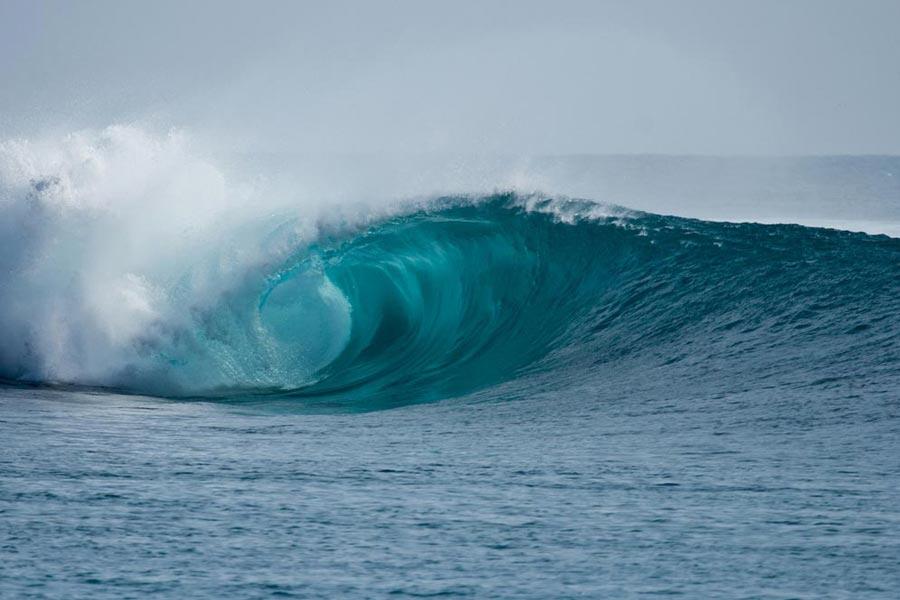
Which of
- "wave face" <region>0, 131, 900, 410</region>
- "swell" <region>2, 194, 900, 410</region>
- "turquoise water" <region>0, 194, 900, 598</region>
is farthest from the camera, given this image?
"wave face" <region>0, 131, 900, 410</region>

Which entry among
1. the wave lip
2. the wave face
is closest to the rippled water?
the wave face

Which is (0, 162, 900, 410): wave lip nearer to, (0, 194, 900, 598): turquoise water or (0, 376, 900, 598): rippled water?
(0, 194, 900, 598): turquoise water

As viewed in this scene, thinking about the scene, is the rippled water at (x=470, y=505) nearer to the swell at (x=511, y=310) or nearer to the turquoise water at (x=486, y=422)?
the turquoise water at (x=486, y=422)

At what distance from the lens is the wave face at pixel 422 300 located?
10898 millimetres

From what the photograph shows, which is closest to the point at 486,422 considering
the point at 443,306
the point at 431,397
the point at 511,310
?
the point at 431,397

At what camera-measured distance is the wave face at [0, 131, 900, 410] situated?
429 inches

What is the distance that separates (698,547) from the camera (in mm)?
5242

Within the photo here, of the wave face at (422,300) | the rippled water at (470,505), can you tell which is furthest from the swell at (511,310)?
the rippled water at (470,505)

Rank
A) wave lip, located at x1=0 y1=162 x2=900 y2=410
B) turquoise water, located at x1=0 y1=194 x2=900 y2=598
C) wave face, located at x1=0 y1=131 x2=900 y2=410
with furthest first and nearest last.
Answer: wave lip, located at x1=0 y1=162 x2=900 y2=410
wave face, located at x1=0 y1=131 x2=900 y2=410
turquoise water, located at x1=0 y1=194 x2=900 y2=598

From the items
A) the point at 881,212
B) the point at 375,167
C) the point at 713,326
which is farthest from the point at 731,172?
the point at 713,326

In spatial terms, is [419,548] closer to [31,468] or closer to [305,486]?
[305,486]

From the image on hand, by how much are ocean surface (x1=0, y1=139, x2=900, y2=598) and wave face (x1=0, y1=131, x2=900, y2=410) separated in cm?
4

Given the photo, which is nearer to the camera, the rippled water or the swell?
the rippled water

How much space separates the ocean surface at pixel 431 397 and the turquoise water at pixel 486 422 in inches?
1.1
